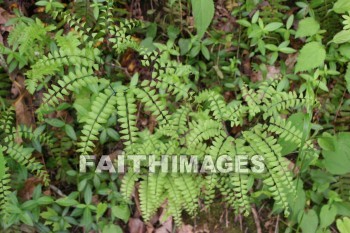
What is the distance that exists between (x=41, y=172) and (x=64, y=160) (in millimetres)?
219

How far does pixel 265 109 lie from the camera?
9.81ft

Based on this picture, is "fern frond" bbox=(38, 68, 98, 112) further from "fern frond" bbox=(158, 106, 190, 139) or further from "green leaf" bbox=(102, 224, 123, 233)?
"green leaf" bbox=(102, 224, 123, 233)

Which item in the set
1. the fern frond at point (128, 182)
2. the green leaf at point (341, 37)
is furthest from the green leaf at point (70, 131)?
the green leaf at point (341, 37)

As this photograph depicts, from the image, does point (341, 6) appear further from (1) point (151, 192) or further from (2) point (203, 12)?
(1) point (151, 192)

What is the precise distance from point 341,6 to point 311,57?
1.40 feet

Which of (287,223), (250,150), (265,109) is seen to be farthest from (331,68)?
(287,223)

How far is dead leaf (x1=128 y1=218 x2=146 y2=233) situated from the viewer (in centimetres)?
317

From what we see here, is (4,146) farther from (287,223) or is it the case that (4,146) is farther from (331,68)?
(331,68)

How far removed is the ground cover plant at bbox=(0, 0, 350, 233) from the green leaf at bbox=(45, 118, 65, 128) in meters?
0.01

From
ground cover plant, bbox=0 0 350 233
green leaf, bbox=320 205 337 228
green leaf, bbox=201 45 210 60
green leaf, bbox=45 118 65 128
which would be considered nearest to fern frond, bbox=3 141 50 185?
ground cover plant, bbox=0 0 350 233

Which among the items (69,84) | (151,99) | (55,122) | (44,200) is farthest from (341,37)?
(44,200)

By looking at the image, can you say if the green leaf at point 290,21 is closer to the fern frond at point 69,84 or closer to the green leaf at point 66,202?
the fern frond at point 69,84

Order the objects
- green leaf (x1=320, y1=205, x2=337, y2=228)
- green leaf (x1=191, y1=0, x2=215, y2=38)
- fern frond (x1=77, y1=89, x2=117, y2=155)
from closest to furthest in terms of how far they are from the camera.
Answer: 1. green leaf (x1=191, y1=0, x2=215, y2=38)
2. fern frond (x1=77, y1=89, x2=117, y2=155)
3. green leaf (x1=320, y1=205, x2=337, y2=228)

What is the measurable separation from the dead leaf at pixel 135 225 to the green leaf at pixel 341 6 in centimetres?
216
